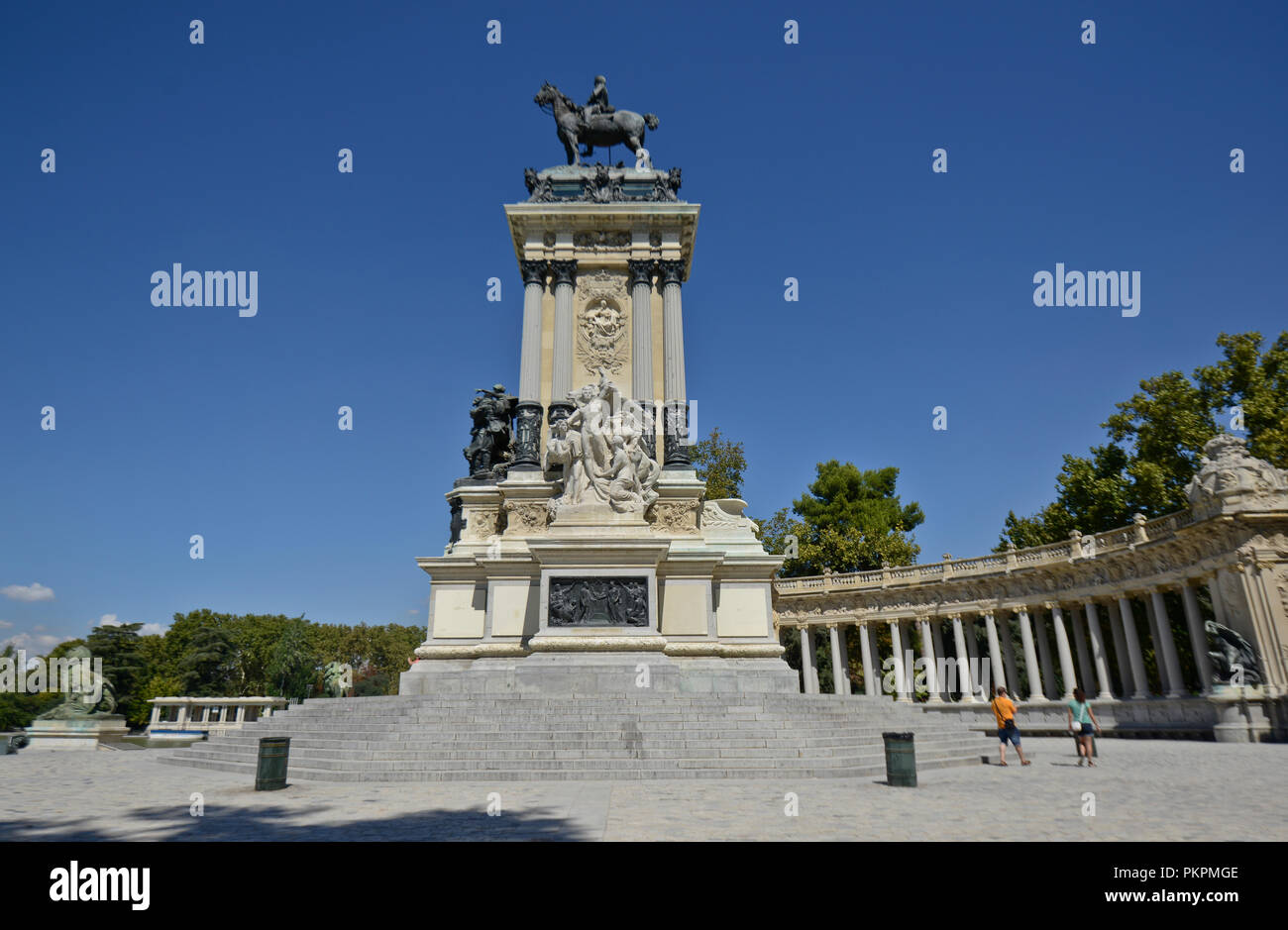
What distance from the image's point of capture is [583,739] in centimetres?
1348

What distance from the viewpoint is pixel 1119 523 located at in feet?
128

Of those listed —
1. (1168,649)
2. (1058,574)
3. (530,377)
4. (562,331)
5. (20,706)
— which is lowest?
(20,706)

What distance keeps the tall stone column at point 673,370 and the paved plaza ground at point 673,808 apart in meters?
11.7

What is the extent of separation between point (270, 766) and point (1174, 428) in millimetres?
43522

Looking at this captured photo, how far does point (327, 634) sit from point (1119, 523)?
86.2 metres

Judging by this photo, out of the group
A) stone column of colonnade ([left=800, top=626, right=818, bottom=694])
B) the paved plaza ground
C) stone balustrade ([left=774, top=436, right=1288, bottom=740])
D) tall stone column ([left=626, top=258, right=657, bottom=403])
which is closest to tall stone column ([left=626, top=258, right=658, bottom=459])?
tall stone column ([left=626, top=258, right=657, bottom=403])

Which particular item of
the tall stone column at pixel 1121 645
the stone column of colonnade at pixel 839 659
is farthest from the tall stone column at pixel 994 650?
the stone column of colonnade at pixel 839 659

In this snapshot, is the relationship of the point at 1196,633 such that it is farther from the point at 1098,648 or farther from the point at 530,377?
the point at 530,377

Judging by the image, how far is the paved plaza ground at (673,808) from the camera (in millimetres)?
7570

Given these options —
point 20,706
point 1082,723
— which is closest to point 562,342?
point 1082,723

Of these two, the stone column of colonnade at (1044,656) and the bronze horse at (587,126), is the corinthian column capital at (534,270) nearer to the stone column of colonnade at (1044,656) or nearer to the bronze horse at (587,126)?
the bronze horse at (587,126)
